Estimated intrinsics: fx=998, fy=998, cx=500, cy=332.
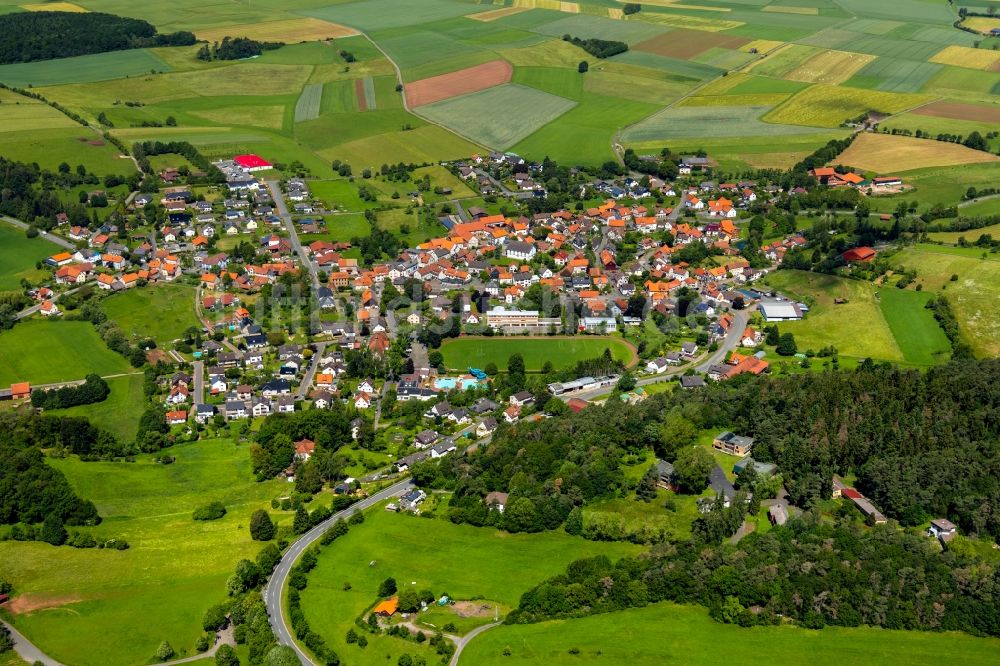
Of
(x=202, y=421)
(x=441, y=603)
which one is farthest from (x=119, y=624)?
(x=202, y=421)

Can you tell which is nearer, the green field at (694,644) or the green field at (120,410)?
the green field at (694,644)

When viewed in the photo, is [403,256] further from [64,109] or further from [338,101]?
[64,109]

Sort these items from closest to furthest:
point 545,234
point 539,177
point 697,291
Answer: point 697,291 < point 545,234 < point 539,177

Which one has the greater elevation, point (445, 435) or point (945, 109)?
point (945, 109)

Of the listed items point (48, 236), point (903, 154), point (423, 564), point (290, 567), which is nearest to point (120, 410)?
point (290, 567)

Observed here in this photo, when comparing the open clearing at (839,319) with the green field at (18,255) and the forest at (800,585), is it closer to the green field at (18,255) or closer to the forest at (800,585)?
the forest at (800,585)

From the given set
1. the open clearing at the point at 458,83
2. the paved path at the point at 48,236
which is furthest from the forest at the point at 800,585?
the open clearing at the point at 458,83

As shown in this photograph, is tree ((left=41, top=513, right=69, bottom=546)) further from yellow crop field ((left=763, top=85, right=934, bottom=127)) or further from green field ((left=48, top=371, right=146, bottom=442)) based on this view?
yellow crop field ((left=763, top=85, right=934, bottom=127))
